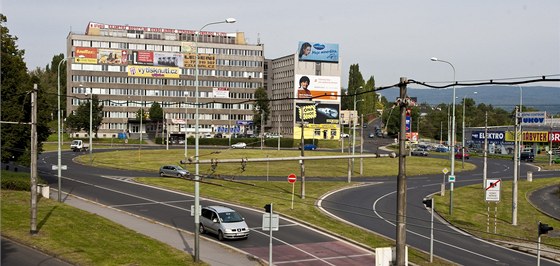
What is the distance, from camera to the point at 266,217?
23.5m

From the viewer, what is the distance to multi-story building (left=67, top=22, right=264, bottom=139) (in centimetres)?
13312

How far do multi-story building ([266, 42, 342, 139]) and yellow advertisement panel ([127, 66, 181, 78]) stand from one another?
27951 millimetres

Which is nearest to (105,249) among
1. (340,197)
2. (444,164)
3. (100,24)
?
(340,197)

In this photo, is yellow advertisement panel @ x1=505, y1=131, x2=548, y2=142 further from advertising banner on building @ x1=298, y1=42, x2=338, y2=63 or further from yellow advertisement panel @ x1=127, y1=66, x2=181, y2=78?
yellow advertisement panel @ x1=127, y1=66, x2=181, y2=78

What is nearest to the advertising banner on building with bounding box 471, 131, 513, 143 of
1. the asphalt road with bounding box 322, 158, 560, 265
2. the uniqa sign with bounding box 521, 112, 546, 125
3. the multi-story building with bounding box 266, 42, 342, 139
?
the uniqa sign with bounding box 521, 112, 546, 125

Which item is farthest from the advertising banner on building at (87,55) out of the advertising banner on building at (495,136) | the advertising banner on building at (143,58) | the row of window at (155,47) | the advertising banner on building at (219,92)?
the advertising banner on building at (495,136)

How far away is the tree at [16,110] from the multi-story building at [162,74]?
267ft

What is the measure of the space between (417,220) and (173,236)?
17.6 meters

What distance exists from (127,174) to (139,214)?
2572 centimetres

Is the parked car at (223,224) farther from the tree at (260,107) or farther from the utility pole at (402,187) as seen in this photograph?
the tree at (260,107)

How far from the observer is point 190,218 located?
121 feet

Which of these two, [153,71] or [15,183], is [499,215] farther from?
[153,71]

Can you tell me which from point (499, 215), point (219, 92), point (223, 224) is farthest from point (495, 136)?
point (223, 224)

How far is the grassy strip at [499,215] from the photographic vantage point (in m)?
36.4
